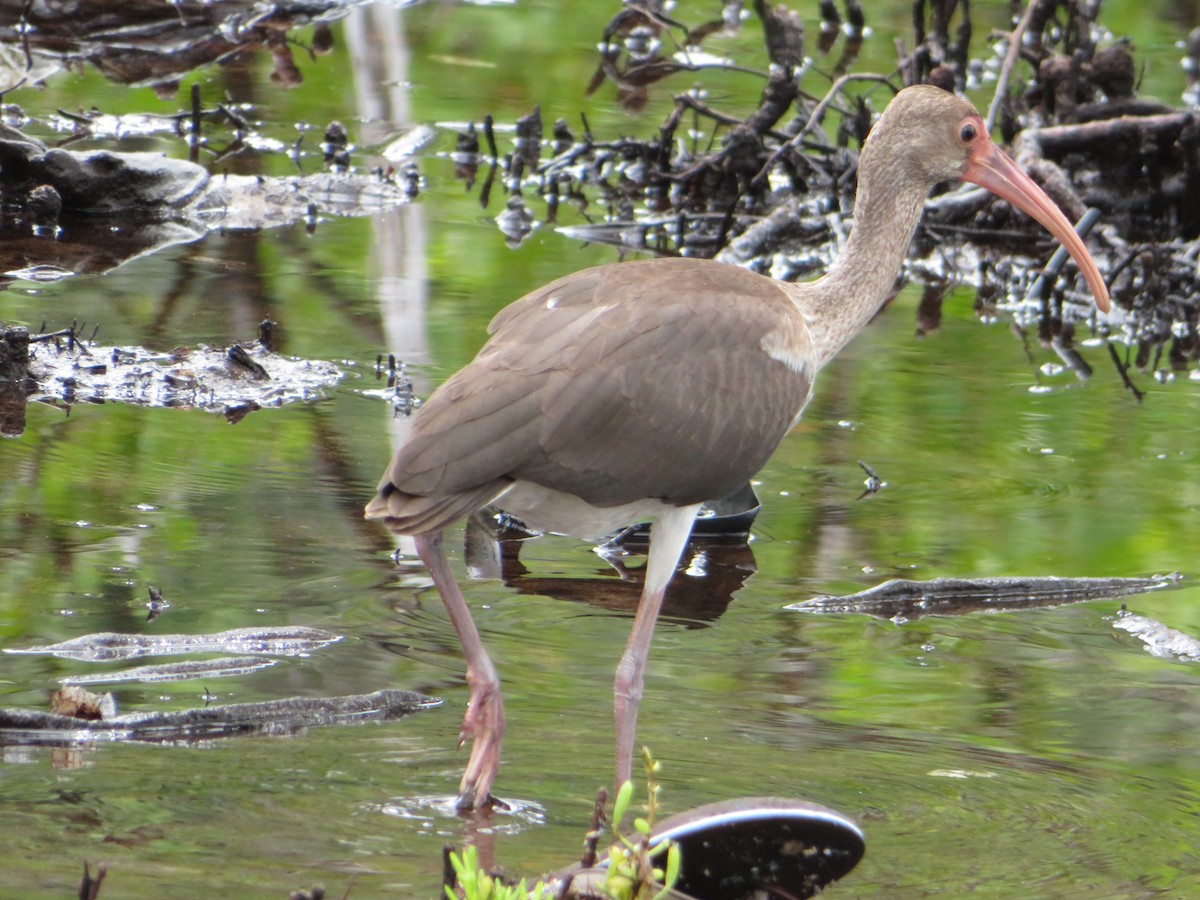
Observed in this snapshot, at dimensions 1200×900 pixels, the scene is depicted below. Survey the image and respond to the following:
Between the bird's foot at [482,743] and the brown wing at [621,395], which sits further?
the brown wing at [621,395]

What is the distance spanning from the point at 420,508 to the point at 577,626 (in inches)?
59.1

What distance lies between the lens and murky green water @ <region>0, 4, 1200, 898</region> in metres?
4.73

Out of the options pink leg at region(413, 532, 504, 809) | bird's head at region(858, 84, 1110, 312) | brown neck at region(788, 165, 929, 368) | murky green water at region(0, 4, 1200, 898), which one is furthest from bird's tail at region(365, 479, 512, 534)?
bird's head at region(858, 84, 1110, 312)

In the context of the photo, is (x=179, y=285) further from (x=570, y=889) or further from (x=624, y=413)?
(x=570, y=889)

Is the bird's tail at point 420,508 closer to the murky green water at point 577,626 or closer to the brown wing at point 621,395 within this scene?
the brown wing at point 621,395

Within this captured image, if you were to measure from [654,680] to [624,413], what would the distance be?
98 cm

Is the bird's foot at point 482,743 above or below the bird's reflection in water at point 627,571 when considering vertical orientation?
above

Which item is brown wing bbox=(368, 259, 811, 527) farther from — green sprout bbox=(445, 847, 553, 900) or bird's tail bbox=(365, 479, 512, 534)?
green sprout bbox=(445, 847, 553, 900)

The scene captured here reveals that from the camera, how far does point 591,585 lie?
267 inches

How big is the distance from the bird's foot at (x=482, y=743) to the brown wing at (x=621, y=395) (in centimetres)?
49

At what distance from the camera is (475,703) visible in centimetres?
515

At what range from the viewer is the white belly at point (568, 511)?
536 centimetres

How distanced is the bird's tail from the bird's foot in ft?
1.48

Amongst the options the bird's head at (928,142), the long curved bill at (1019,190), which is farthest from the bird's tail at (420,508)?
the long curved bill at (1019,190)
